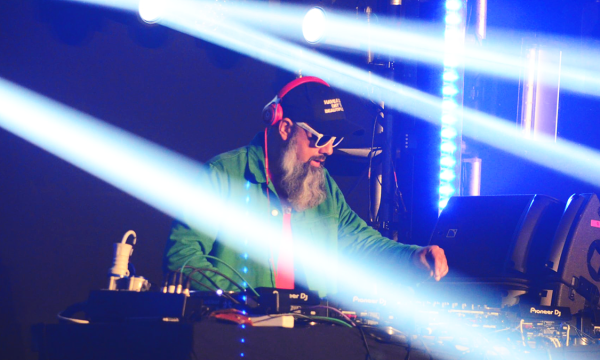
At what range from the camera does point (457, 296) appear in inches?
78.3

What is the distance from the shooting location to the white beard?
2318mm

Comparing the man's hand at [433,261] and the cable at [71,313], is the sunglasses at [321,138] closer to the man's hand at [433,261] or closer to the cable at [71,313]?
the man's hand at [433,261]

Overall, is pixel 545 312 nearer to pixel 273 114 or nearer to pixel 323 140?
pixel 323 140

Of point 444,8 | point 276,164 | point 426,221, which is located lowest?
point 426,221

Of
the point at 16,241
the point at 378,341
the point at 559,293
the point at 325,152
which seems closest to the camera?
the point at 378,341

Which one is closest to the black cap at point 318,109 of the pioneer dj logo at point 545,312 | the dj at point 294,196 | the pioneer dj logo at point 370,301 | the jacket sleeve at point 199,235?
the dj at point 294,196

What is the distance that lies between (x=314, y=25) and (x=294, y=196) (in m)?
1.37

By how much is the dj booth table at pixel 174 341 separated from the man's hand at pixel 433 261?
0.75 meters

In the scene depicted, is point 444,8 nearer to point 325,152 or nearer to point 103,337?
point 325,152

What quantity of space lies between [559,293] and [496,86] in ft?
7.85

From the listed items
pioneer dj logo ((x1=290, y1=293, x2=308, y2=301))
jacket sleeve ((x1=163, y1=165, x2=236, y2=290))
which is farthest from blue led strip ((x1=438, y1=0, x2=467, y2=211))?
pioneer dj logo ((x1=290, y1=293, x2=308, y2=301))

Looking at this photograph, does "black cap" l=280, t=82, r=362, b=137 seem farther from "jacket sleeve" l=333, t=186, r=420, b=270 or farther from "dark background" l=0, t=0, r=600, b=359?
"dark background" l=0, t=0, r=600, b=359

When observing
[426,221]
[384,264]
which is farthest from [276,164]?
[426,221]

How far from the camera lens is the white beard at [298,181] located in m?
2.32
